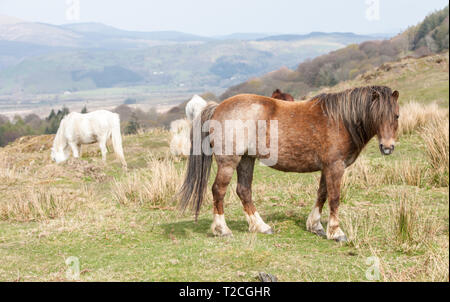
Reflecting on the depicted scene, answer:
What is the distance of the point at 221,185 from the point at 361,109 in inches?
79.0

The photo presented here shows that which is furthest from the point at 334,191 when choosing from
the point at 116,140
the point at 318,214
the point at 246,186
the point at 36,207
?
the point at 116,140

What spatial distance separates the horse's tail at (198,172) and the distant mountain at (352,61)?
45.3 m

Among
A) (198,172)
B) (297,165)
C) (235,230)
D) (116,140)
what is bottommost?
(235,230)

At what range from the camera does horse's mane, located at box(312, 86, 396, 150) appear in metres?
5.53

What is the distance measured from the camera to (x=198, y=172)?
6.37 m

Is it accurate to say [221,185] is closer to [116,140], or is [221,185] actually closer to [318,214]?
[318,214]

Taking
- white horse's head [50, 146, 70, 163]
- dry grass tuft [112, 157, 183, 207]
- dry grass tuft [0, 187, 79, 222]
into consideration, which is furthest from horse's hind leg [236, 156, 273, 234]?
white horse's head [50, 146, 70, 163]

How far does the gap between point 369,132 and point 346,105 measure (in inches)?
17.3

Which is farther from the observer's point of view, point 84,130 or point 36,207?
point 84,130

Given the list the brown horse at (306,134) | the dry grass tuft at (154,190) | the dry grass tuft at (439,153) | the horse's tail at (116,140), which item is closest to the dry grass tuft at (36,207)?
the dry grass tuft at (154,190)

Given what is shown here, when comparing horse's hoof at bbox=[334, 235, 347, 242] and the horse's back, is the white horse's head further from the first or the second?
horse's hoof at bbox=[334, 235, 347, 242]

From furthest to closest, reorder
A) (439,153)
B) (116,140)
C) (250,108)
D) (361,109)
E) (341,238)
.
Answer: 1. (116,140)
2. (439,153)
3. (250,108)
4. (341,238)
5. (361,109)

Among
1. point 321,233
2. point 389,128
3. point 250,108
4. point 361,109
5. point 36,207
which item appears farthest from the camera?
point 36,207

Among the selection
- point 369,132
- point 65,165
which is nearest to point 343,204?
point 369,132
